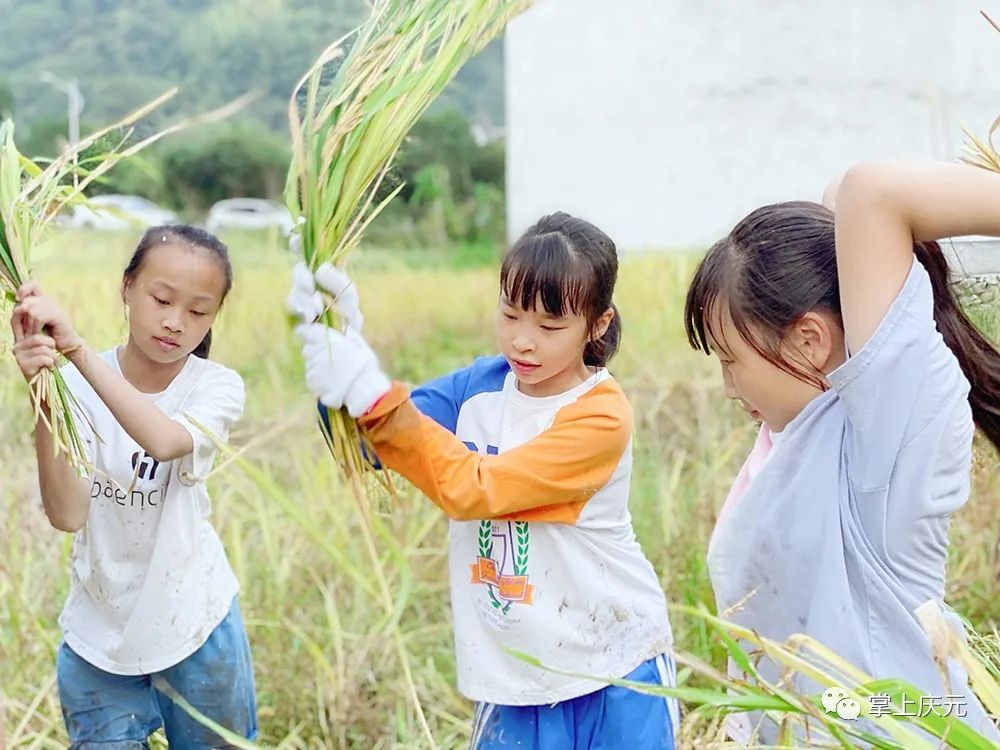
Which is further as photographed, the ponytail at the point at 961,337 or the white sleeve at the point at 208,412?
the white sleeve at the point at 208,412

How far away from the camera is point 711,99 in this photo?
10.4 meters

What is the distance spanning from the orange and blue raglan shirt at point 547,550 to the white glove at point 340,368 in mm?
257

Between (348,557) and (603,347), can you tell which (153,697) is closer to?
(603,347)

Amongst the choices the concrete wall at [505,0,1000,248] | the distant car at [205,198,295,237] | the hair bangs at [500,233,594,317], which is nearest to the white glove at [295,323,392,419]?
the hair bangs at [500,233,594,317]

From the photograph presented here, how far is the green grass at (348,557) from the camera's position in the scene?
3.11 m

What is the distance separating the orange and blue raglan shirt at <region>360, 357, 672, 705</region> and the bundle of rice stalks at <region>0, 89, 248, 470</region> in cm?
60

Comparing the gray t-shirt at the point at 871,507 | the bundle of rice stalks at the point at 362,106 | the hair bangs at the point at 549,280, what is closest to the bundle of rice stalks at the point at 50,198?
the bundle of rice stalks at the point at 362,106

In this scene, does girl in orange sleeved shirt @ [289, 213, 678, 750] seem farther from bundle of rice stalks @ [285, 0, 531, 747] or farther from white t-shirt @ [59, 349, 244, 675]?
white t-shirt @ [59, 349, 244, 675]

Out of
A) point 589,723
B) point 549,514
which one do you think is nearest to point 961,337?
point 549,514

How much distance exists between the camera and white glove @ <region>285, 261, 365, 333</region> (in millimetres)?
1671

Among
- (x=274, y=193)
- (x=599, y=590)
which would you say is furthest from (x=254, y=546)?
(x=274, y=193)

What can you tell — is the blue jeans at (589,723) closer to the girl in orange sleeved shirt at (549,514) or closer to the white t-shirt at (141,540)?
the girl in orange sleeved shirt at (549,514)

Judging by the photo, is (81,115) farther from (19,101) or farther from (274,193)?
(274,193)

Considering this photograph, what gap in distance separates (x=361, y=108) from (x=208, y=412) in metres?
0.76
